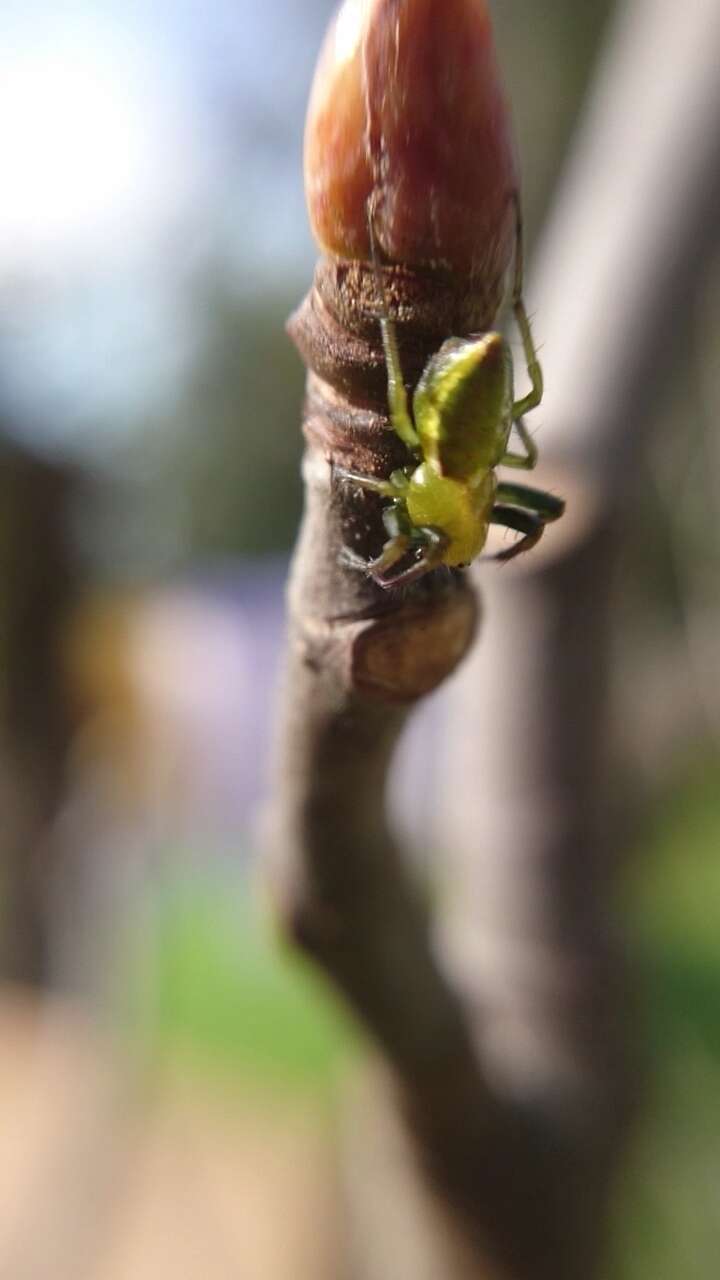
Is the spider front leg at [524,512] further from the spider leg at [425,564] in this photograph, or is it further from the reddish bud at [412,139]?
the reddish bud at [412,139]

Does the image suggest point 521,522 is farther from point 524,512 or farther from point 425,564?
point 425,564

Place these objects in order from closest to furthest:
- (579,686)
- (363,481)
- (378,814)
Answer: (363,481), (378,814), (579,686)

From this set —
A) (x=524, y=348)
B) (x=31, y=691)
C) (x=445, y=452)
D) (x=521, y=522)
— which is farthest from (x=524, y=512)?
(x=31, y=691)

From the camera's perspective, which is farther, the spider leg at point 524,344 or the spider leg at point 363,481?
the spider leg at point 524,344

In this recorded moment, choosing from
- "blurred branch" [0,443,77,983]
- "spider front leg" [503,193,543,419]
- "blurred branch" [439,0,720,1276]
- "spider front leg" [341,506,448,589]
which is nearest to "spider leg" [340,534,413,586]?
"spider front leg" [341,506,448,589]

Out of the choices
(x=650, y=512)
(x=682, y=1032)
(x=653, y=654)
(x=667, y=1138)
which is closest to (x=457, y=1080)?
(x=667, y=1138)

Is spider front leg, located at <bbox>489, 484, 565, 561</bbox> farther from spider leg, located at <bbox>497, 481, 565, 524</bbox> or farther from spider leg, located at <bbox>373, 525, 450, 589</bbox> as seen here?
spider leg, located at <bbox>373, 525, 450, 589</bbox>

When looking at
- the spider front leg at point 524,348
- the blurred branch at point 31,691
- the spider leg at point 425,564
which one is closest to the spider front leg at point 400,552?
the spider leg at point 425,564

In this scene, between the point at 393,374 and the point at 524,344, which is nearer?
the point at 393,374
